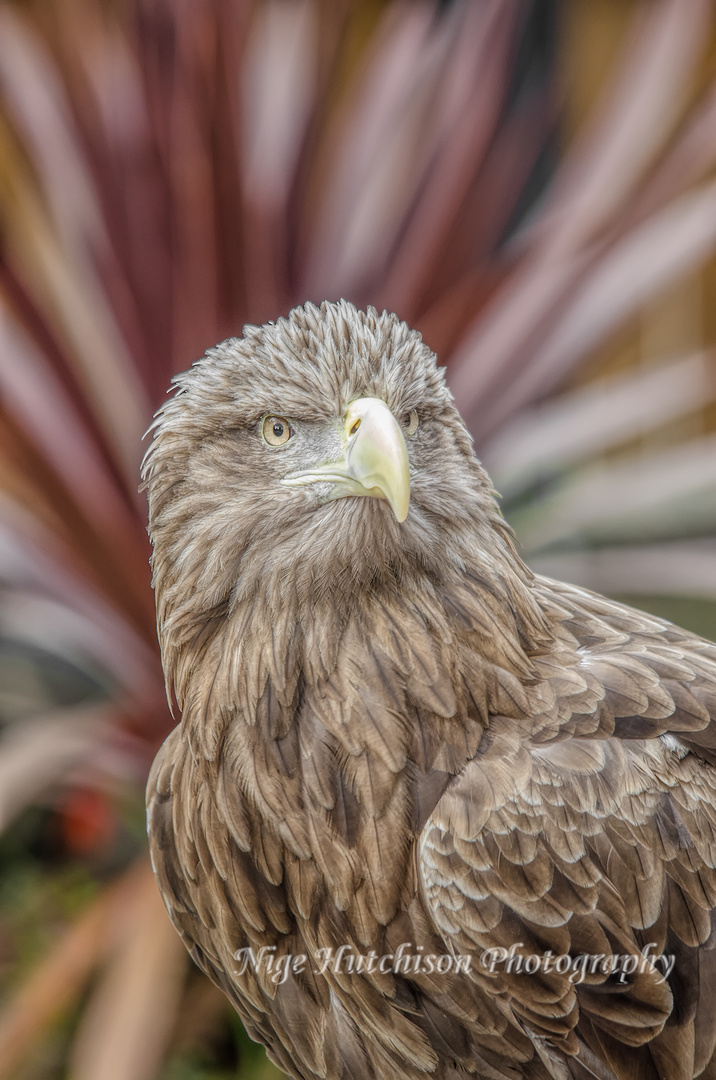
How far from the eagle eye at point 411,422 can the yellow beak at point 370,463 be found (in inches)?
2.2

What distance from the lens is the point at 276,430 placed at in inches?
37.9

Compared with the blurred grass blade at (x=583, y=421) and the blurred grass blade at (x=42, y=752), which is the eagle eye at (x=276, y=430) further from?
the blurred grass blade at (x=583, y=421)

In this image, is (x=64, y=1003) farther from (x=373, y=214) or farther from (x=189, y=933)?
(x=373, y=214)

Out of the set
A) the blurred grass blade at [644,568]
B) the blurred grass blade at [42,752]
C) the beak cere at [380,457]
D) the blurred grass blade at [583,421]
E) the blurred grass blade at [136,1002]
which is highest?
the blurred grass blade at [583,421]

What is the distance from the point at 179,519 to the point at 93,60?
177cm

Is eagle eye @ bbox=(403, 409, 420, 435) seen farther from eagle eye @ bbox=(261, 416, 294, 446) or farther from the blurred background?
the blurred background

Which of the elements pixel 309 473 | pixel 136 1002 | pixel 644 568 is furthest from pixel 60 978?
pixel 644 568

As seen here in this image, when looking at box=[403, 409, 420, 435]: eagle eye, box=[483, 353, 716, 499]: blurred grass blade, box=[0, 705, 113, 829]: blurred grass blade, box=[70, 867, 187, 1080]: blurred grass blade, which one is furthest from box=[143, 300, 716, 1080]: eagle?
box=[483, 353, 716, 499]: blurred grass blade

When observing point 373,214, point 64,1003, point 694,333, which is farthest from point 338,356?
point 694,333

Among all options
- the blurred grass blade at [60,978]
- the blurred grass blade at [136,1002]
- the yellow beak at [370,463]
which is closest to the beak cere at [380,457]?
the yellow beak at [370,463]

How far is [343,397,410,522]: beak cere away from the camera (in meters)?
0.84

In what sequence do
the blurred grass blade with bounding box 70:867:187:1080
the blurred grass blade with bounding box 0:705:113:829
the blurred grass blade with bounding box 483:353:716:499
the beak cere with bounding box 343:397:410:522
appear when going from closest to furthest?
the beak cere with bounding box 343:397:410:522 < the blurred grass blade with bounding box 70:867:187:1080 < the blurred grass blade with bounding box 0:705:113:829 < the blurred grass blade with bounding box 483:353:716:499

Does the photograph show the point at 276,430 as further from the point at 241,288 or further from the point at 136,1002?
the point at 241,288

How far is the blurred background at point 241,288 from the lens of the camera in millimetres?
2004
